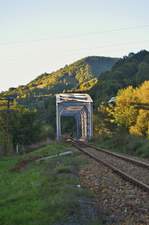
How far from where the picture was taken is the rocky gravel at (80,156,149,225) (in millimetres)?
8078

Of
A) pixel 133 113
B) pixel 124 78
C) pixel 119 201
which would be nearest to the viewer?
pixel 119 201

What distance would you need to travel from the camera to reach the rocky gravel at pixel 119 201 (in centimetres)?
808

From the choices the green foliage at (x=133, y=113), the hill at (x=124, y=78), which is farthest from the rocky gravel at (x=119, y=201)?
the hill at (x=124, y=78)

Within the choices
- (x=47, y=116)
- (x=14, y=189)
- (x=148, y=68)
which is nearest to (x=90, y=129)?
(x=148, y=68)

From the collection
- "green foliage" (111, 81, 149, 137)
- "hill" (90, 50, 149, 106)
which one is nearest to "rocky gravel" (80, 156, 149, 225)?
"green foliage" (111, 81, 149, 137)

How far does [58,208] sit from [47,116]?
124436mm

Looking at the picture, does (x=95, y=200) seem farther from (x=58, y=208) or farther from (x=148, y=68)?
(x=148, y=68)

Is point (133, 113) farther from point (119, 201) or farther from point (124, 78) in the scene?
point (119, 201)

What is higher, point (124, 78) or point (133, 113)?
point (124, 78)

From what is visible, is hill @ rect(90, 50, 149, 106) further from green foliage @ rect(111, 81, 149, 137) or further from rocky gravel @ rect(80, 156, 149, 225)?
rocky gravel @ rect(80, 156, 149, 225)

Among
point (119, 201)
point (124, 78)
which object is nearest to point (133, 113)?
point (124, 78)

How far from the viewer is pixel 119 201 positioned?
997 centimetres

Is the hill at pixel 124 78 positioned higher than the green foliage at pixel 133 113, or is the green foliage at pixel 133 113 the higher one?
the hill at pixel 124 78

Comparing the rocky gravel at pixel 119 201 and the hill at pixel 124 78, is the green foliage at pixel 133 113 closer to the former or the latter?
the hill at pixel 124 78
